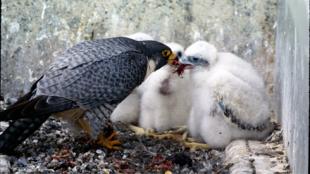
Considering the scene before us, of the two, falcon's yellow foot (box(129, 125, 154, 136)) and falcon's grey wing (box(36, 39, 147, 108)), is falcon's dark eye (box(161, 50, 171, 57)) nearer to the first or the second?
falcon's grey wing (box(36, 39, 147, 108))

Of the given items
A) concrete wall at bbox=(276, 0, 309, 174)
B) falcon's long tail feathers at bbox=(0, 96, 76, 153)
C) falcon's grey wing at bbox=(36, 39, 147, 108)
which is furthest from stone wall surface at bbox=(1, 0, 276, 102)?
falcon's long tail feathers at bbox=(0, 96, 76, 153)

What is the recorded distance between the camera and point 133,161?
169 inches

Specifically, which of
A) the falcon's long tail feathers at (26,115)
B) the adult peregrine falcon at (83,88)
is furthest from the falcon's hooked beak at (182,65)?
the falcon's long tail feathers at (26,115)

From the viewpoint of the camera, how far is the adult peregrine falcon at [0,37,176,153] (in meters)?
4.12

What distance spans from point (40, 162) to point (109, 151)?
45 cm

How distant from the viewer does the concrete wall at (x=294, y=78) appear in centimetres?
284

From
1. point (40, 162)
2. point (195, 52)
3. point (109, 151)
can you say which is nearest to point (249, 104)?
point (195, 52)

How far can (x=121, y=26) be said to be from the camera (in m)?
5.16

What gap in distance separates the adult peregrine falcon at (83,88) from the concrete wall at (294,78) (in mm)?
841

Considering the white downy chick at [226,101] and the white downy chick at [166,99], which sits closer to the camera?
the white downy chick at [226,101]

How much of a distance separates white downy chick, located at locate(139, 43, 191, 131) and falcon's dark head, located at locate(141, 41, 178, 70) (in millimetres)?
76

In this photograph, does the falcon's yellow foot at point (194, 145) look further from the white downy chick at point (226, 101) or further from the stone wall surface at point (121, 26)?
the stone wall surface at point (121, 26)

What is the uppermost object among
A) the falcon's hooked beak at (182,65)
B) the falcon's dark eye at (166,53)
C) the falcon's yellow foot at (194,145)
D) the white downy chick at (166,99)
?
the falcon's dark eye at (166,53)

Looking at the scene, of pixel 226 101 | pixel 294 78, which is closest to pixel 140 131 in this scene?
pixel 226 101
